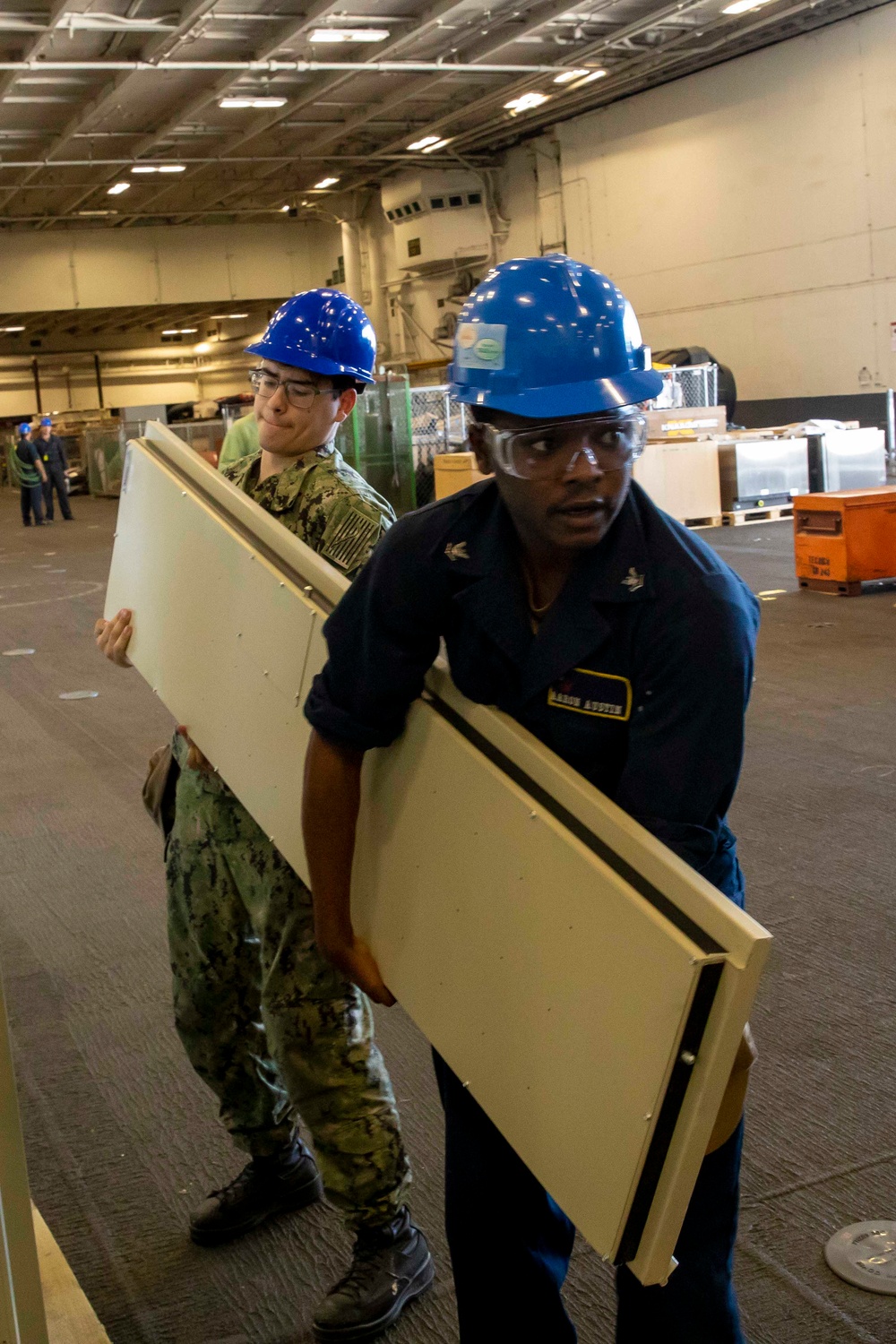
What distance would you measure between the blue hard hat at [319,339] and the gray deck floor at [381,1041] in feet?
4.91

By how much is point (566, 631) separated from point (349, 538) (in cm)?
73

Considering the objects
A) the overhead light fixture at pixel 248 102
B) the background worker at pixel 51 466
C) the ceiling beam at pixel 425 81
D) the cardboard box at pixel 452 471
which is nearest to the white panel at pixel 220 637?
the cardboard box at pixel 452 471

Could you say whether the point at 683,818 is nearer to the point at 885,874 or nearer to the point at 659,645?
the point at 659,645

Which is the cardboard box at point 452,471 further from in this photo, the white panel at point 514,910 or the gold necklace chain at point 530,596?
the gold necklace chain at point 530,596

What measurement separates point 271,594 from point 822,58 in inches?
665

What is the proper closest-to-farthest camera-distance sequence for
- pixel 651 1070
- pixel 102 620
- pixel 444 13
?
1. pixel 651 1070
2. pixel 102 620
3. pixel 444 13

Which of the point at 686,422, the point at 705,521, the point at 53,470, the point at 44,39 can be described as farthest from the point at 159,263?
the point at 705,521

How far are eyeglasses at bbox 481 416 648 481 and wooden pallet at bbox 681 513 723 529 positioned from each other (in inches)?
491

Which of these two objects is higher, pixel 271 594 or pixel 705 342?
pixel 705 342

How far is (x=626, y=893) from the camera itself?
1371mm

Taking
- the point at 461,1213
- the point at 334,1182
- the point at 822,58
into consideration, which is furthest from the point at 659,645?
the point at 822,58

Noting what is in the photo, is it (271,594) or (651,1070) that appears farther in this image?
(271,594)

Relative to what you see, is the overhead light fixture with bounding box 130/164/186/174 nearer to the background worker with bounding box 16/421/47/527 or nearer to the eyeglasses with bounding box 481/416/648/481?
the background worker with bounding box 16/421/47/527

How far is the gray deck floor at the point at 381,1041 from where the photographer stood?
2.35 metres
